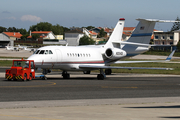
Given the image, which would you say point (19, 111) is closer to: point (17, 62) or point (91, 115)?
point (91, 115)

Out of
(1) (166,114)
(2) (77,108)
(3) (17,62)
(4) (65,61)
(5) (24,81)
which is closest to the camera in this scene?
(1) (166,114)

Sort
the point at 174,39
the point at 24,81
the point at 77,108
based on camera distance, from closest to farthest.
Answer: the point at 77,108 → the point at 24,81 → the point at 174,39

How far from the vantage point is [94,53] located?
35.8 meters

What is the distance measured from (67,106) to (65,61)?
1727cm

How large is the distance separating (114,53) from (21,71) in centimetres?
1275

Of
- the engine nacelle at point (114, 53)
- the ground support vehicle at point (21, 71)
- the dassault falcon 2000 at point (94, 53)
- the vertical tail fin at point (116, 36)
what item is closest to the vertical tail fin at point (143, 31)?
the dassault falcon 2000 at point (94, 53)

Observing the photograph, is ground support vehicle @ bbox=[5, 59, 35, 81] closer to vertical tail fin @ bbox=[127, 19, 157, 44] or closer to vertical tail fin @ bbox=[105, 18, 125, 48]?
vertical tail fin @ bbox=[105, 18, 125, 48]

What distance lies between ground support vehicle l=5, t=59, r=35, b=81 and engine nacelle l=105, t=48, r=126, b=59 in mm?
10484

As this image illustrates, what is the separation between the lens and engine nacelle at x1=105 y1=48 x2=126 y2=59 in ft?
120

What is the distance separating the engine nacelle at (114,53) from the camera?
120 feet

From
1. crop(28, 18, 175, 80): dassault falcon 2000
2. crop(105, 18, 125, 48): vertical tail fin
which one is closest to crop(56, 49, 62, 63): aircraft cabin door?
crop(28, 18, 175, 80): dassault falcon 2000

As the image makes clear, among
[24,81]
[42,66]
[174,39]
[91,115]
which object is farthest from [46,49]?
[174,39]

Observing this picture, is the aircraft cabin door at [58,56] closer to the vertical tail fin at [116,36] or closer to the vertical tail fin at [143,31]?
the vertical tail fin at [116,36]

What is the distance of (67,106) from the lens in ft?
49.2
